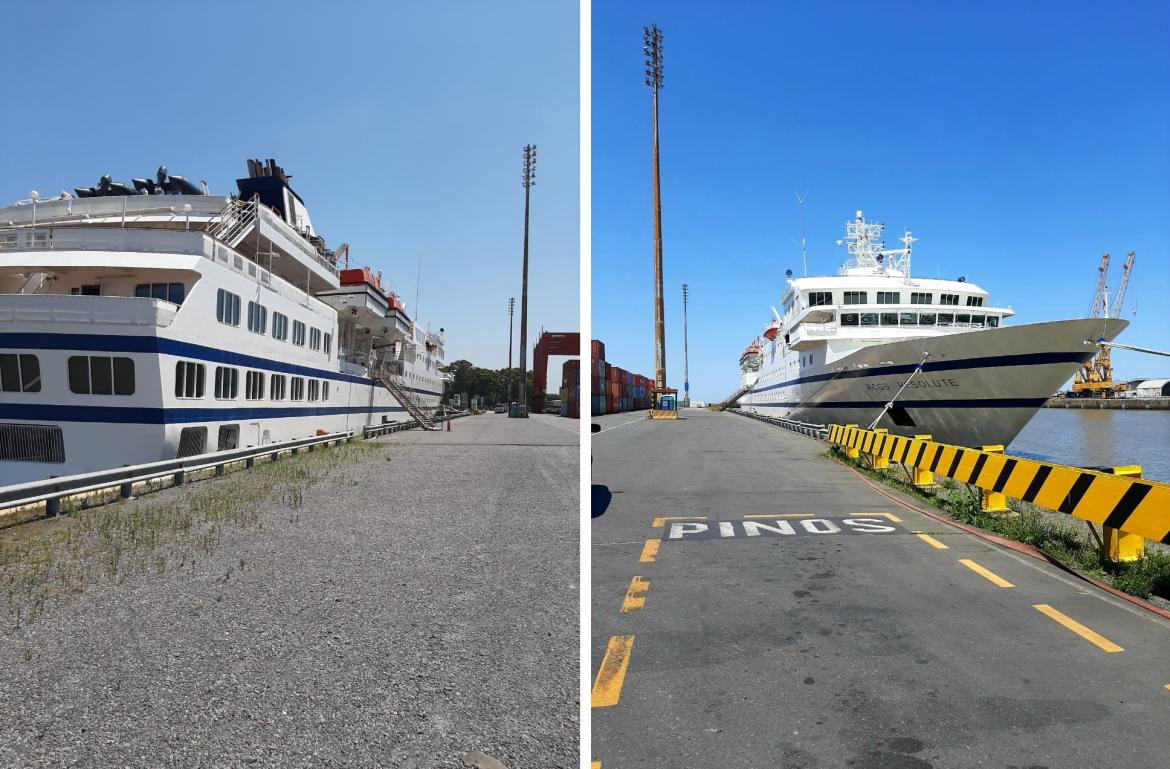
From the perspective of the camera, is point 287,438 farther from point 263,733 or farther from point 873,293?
point 873,293

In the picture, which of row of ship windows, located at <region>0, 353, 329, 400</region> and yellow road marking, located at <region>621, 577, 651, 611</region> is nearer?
yellow road marking, located at <region>621, 577, 651, 611</region>

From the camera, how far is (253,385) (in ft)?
63.5

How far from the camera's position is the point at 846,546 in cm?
786

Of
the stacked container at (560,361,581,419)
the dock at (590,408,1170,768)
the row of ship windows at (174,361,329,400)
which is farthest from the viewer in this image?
the stacked container at (560,361,581,419)

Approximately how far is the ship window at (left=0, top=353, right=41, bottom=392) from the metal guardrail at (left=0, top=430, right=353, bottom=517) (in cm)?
409

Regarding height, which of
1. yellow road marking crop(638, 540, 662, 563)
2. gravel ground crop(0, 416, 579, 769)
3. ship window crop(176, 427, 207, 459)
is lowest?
yellow road marking crop(638, 540, 662, 563)

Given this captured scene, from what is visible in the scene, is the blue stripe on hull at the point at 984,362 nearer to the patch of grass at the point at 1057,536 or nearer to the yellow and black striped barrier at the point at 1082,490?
the patch of grass at the point at 1057,536

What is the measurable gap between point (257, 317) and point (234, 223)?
3.12 m

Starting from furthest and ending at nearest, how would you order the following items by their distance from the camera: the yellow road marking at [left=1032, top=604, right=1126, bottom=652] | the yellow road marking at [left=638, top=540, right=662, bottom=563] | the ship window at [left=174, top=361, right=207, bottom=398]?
the ship window at [left=174, top=361, right=207, bottom=398], the yellow road marking at [left=638, top=540, right=662, bottom=563], the yellow road marking at [left=1032, top=604, right=1126, bottom=652]

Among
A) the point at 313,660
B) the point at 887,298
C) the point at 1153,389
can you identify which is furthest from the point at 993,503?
the point at 1153,389

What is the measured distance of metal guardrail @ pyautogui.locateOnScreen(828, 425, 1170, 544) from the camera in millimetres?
5973

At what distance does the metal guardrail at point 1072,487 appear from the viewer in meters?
5.97

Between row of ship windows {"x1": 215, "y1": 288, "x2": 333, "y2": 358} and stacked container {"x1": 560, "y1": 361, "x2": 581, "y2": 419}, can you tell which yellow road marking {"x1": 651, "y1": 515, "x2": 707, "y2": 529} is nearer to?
row of ship windows {"x1": 215, "y1": 288, "x2": 333, "y2": 358}

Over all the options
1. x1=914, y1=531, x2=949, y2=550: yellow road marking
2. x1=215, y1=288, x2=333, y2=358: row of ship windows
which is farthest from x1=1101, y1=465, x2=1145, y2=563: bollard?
x1=215, y1=288, x2=333, y2=358: row of ship windows
